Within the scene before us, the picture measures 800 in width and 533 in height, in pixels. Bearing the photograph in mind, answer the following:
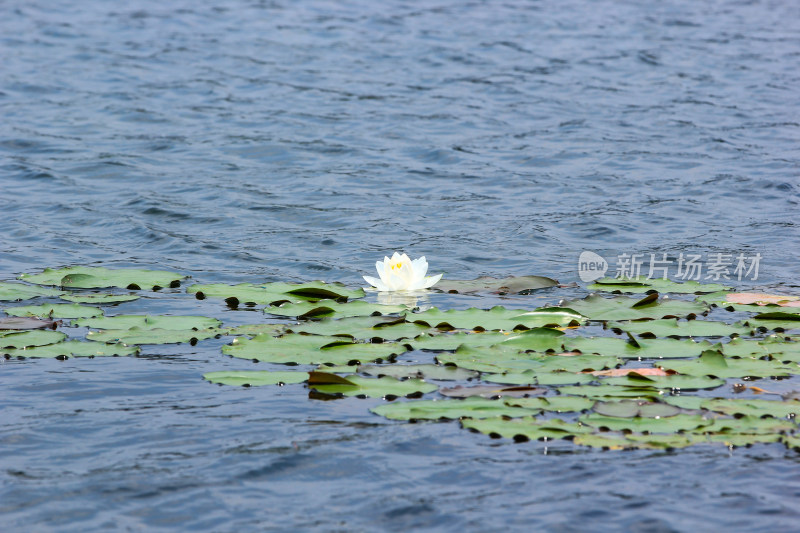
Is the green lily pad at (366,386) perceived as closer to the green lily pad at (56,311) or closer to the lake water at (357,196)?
the lake water at (357,196)

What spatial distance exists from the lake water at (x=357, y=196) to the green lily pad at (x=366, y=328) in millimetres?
551

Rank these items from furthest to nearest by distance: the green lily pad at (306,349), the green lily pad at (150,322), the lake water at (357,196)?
the green lily pad at (150,322), the green lily pad at (306,349), the lake water at (357,196)

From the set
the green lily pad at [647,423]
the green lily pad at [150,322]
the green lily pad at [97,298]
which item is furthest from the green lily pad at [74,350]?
the green lily pad at [647,423]

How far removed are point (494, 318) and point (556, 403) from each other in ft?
4.29

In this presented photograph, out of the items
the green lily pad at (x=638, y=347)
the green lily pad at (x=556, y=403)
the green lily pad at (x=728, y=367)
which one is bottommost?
the green lily pad at (x=556, y=403)

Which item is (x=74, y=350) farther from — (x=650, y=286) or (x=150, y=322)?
(x=650, y=286)

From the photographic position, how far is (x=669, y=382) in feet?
14.8

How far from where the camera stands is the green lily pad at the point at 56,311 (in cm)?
557

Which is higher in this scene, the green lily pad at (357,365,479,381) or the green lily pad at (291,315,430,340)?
the green lily pad at (291,315,430,340)

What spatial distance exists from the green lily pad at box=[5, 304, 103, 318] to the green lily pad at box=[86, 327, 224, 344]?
38cm

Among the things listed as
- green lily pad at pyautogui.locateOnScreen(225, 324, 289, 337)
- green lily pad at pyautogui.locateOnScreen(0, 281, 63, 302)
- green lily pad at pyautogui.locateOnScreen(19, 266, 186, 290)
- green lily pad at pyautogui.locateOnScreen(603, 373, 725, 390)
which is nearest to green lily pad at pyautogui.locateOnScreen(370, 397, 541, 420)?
green lily pad at pyautogui.locateOnScreen(603, 373, 725, 390)

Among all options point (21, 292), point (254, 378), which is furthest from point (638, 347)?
point (21, 292)

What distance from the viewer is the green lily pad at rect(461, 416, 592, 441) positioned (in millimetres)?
3980

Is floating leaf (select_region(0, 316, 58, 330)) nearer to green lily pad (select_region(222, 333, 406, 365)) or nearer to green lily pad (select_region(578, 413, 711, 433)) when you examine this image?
green lily pad (select_region(222, 333, 406, 365))
